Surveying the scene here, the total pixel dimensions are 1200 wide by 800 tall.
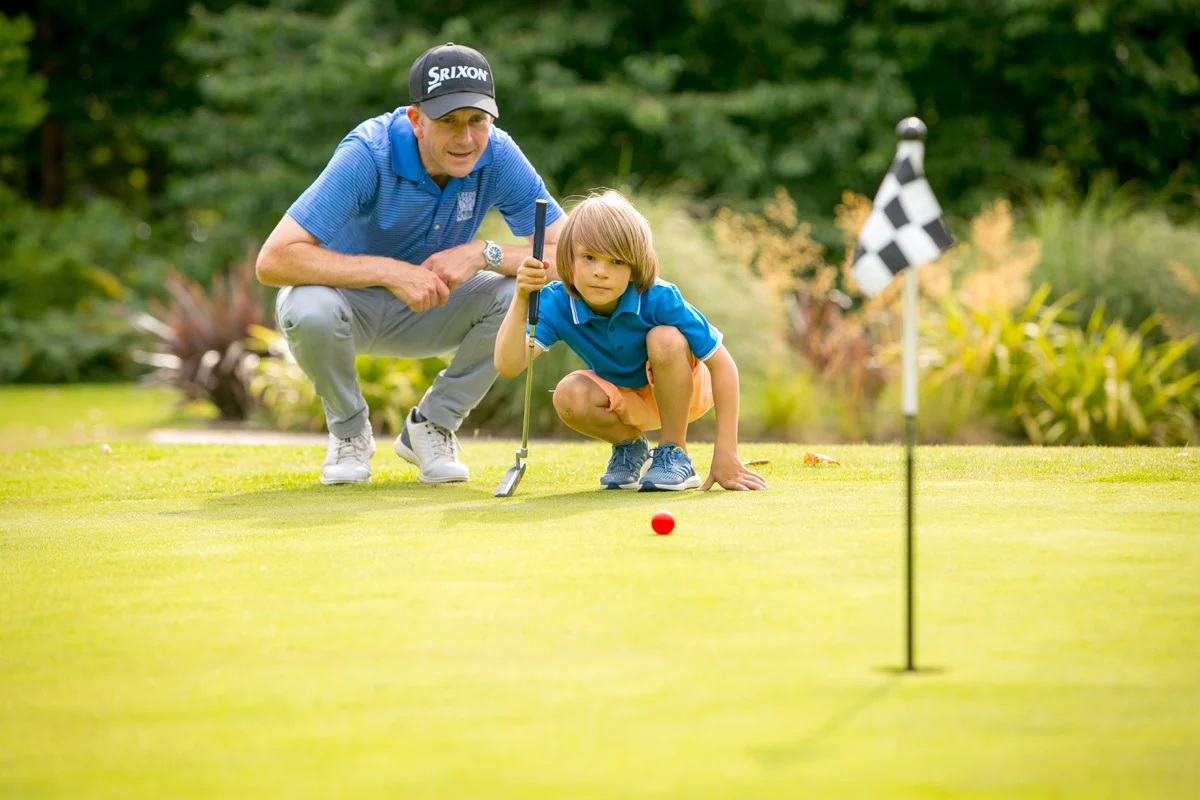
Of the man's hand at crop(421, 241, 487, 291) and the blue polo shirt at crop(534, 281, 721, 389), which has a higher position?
the man's hand at crop(421, 241, 487, 291)

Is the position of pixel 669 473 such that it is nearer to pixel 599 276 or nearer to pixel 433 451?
pixel 599 276

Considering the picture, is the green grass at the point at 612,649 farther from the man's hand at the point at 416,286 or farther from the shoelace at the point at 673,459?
the man's hand at the point at 416,286

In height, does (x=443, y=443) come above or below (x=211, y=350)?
below

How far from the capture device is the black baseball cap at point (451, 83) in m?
4.80

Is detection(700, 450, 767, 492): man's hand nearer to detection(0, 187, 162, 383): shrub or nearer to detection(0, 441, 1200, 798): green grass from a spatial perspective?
detection(0, 441, 1200, 798): green grass

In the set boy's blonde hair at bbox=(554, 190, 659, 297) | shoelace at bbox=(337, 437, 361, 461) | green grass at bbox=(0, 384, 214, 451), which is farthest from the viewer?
green grass at bbox=(0, 384, 214, 451)

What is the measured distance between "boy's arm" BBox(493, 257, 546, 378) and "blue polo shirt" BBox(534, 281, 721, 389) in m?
0.10

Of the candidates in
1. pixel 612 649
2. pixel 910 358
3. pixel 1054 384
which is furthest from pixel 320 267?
pixel 1054 384

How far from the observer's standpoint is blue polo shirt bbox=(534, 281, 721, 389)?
14.9ft

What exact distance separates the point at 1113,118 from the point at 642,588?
42.4 ft

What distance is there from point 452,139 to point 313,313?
0.83m

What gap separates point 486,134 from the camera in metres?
5.02

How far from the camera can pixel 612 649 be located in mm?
2605

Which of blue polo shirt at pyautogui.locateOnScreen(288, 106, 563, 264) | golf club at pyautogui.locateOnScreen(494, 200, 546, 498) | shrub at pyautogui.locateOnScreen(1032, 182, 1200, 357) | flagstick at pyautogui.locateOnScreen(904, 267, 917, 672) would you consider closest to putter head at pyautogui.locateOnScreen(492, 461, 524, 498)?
golf club at pyautogui.locateOnScreen(494, 200, 546, 498)
